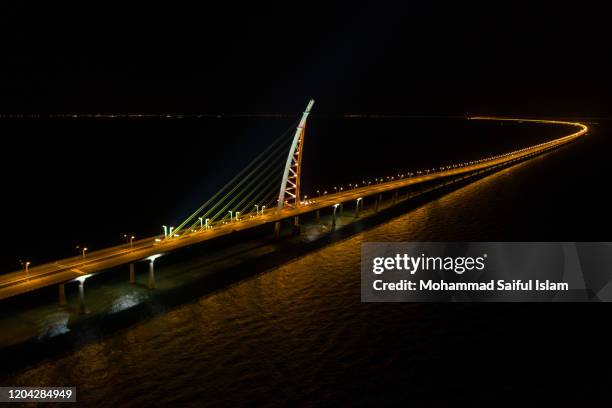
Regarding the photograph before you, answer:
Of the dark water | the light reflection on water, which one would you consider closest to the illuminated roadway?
the light reflection on water

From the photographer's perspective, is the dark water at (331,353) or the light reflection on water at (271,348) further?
the dark water at (331,353)

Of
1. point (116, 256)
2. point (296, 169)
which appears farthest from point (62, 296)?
point (296, 169)

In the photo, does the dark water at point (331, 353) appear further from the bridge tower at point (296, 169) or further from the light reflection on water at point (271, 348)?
the bridge tower at point (296, 169)

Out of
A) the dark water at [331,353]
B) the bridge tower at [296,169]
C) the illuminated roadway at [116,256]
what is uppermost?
the bridge tower at [296,169]

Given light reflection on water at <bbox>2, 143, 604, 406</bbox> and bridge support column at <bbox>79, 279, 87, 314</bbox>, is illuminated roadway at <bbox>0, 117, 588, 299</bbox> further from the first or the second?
light reflection on water at <bbox>2, 143, 604, 406</bbox>

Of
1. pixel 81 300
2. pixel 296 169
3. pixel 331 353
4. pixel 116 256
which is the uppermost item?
pixel 296 169

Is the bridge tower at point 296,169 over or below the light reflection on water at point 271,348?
over

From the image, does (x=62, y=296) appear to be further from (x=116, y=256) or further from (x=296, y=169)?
(x=296, y=169)

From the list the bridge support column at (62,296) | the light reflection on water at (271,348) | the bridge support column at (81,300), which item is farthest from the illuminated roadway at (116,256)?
the light reflection on water at (271,348)
